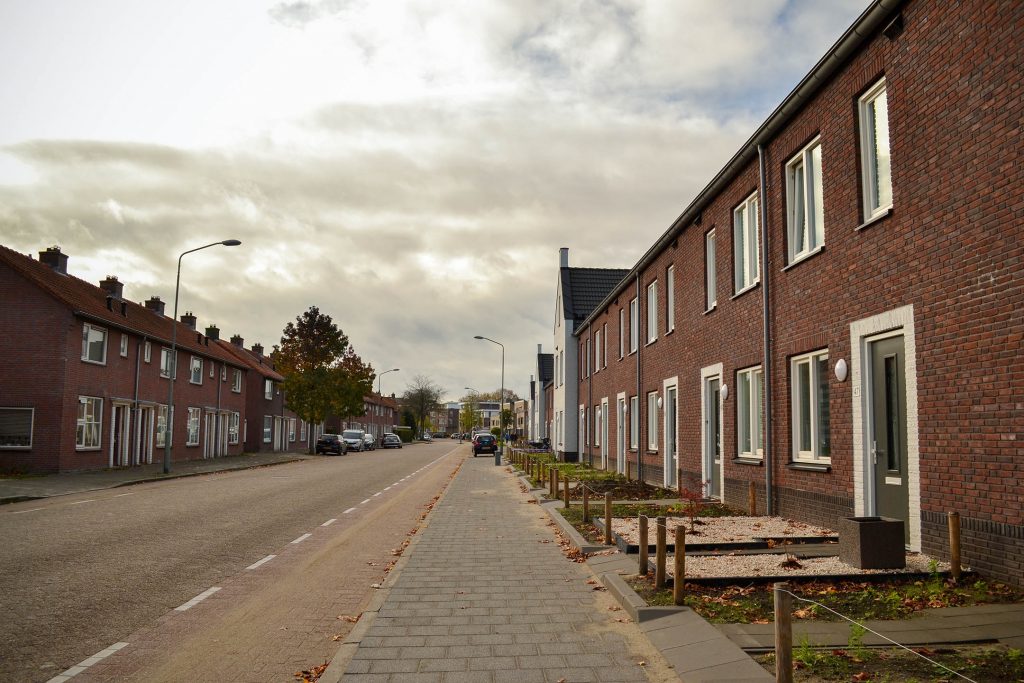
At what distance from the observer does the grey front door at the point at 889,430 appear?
29.8ft

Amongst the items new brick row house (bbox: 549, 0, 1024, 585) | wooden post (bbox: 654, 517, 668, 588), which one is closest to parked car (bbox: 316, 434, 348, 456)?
new brick row house (bbox: 549, 0, 1024, 585)

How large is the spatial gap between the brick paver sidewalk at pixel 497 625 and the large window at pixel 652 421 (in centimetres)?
1091

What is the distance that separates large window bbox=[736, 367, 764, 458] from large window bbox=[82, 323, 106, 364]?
2418 centimetres

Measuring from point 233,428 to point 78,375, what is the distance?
20.4 meters

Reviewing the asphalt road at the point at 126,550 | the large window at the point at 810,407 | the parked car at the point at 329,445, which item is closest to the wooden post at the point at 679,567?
the asphalt road at the point at 126,550

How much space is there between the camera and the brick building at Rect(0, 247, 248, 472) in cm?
2680

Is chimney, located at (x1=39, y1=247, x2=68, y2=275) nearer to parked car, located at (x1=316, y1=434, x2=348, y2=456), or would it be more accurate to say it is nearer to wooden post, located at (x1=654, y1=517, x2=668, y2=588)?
parked car, located at (x1=316, y1=434, x2=348, y2=456)

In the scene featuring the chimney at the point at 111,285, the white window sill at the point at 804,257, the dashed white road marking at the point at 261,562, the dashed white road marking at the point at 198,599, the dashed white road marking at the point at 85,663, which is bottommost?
the dashed white road marking at the point at 261,562

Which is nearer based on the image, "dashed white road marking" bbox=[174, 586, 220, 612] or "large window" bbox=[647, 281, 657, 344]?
"dashed white road marking" bbox=[174, 586, 220, 612]

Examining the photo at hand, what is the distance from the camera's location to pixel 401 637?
6230 mm

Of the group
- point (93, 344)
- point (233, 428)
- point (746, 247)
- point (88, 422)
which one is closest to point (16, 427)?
point (88, 422)

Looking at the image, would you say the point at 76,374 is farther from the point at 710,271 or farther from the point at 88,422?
the point at 710,271

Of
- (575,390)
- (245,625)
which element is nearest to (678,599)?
(245,625)

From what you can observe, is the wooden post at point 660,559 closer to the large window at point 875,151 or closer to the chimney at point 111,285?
the large window at point 875,151
